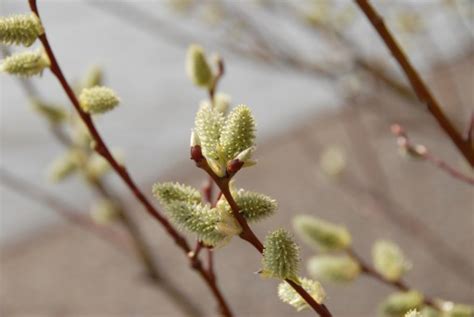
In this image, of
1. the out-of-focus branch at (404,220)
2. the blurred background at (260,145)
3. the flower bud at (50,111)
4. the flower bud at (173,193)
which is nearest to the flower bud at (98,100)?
the flower bud at (173,193)

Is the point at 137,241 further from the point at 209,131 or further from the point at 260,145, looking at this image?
the point at 260,145

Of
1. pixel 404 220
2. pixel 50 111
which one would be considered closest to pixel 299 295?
pixel 50 111

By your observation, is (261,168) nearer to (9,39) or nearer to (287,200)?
(287,200)

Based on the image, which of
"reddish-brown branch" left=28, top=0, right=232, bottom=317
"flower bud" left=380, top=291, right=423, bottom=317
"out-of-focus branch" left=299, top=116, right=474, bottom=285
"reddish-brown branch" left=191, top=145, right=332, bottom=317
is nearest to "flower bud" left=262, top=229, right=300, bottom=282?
"reddish-brown branch" left=191, top=145, right=332, bottom=317

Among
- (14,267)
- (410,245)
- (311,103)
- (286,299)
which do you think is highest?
(311,103)

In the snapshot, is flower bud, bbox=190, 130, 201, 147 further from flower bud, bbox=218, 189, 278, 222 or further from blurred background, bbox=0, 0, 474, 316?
blurred background, bbox=0, 0, 474, 316

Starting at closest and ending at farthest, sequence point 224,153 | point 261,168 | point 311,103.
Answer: point 224,153, point 261,168, point 311,103

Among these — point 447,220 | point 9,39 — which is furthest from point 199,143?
point 447,220
